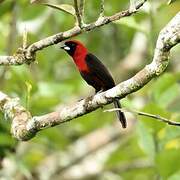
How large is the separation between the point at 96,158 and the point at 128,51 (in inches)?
44.0

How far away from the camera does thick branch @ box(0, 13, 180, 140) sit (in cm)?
270

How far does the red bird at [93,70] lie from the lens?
163 inches

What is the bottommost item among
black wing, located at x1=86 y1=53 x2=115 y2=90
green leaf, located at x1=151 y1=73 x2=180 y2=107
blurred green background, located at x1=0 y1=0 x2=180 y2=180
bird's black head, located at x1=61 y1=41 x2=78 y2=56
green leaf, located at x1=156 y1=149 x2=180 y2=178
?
blurred green background, located at x1=0 y1=0 x2=180 y2=180

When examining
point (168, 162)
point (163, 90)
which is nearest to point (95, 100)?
point (168, 162)

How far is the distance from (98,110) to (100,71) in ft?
6.68

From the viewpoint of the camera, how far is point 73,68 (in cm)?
714

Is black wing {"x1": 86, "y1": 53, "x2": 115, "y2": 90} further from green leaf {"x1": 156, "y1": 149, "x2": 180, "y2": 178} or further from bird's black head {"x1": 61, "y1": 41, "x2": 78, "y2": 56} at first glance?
green leaf {"x1": 156, "y1": 149, "x2": 180, "y2": 178}

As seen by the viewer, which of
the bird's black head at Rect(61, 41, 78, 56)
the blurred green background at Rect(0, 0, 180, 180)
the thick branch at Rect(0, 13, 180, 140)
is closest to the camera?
the thick branch at Rect(0, 13, 180, 140)

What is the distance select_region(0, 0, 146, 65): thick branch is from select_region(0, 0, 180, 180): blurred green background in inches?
37.4

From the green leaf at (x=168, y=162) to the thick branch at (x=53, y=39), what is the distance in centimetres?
117

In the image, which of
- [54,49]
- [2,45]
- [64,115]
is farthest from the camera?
[54,49]

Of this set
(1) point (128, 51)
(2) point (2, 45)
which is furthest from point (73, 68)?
(2) point (2, 45)

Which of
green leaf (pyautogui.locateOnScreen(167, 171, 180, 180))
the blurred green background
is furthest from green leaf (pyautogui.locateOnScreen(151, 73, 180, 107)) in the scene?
green leaf (pyautogui.locateOnScreen(167, 171, 180, 180))

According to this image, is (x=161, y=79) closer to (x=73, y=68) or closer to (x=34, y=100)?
(x=34, y=100)
